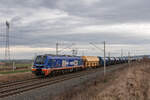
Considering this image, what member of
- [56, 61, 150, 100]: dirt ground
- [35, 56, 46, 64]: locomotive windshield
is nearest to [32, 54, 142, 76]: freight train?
[35, 56, 46, 64]: locomotive windshield

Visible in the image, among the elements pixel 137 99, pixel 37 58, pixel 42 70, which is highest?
pixel 37 58

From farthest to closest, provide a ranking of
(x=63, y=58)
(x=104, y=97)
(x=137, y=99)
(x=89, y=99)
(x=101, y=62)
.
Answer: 1. (x=101, y=62)
2. (x=63, y=58)
3. (x=137, y=99)
4. (x=104, y=97)
5. (x=89, y=99)

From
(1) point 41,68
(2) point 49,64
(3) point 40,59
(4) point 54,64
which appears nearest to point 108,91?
(1) point 41,68

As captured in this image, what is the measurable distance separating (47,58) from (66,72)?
7.93m

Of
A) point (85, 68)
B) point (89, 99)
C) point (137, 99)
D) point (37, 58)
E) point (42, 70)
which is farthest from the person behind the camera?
point (85, 68)

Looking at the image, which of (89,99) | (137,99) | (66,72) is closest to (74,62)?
(66,72)

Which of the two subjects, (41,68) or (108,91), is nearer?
(108,91)

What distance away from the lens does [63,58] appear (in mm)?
31344

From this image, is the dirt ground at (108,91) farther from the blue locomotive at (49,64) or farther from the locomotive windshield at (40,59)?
the locomotive windshield at (40,59)

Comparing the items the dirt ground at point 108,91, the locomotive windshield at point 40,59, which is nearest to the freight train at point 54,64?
the locomotive windshield at point 40,59

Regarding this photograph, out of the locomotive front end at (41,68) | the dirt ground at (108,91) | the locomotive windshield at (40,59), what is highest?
the locomotive windshield at (40,59)

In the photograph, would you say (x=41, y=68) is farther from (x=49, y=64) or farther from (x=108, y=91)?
(x=108, y=91)

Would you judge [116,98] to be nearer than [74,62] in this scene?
Yes

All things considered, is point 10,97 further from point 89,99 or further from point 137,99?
point 137,99
